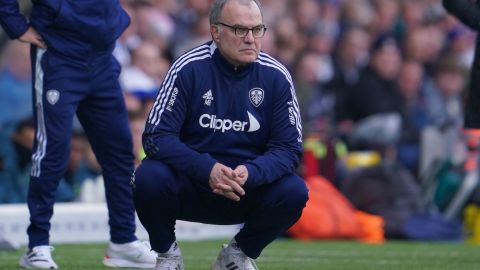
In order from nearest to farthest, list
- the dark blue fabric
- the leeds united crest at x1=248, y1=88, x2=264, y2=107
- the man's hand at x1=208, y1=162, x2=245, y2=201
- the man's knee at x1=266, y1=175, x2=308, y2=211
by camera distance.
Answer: the man's hand at x1=208, y1=162, x2=245, y2=201 < the man's knee at x1=266, y1=175, x2=308, y2=211 < the leeds united crest at x1=248, y1=88, x2=264, y2=107 < the dark blue fabric

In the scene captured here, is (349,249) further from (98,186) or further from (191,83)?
(191,83)

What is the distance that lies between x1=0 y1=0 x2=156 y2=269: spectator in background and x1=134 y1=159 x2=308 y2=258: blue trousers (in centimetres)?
135

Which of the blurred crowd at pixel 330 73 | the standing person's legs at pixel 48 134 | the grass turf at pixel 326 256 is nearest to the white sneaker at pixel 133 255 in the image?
the grass turf at pixel 326 256

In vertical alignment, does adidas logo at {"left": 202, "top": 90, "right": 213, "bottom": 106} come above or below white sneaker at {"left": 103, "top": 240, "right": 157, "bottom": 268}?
above

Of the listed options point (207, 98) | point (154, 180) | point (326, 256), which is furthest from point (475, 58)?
point (154, 180)

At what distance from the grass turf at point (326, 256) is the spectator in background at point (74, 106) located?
0.90 feet

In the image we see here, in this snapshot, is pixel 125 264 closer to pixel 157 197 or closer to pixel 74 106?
pixel 74 106

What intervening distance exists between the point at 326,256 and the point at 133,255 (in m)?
1.99

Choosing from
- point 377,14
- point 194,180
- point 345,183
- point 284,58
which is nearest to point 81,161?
point 345,183

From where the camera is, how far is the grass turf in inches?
325

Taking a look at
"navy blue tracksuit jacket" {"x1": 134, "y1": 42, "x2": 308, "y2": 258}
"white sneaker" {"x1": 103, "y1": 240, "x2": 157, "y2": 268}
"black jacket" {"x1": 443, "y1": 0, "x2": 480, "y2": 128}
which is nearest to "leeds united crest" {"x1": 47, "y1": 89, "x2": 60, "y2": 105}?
"white sneaker" {"x1": 103, "y1": 240, "x2": 157, "y2": 268}

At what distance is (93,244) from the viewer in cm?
1070

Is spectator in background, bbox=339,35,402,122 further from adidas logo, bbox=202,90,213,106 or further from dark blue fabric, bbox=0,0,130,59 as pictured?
adidas logo, bbox=202,90,213,106

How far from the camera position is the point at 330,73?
16.0m
